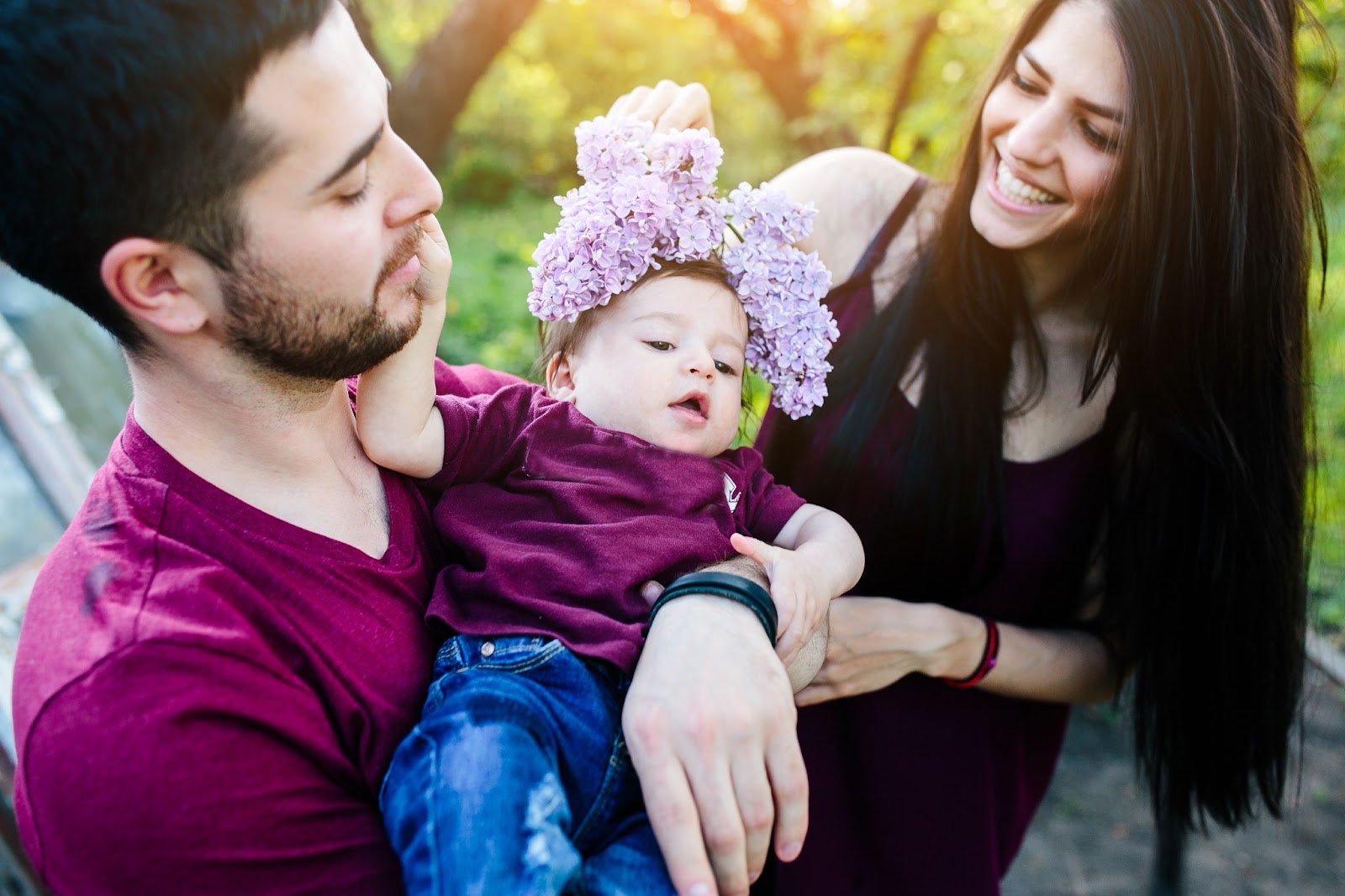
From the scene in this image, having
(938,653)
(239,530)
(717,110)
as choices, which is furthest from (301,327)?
(717,110)

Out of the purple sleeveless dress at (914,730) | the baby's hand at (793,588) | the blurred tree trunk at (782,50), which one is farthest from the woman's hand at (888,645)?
the blurred tree trunk at (782,50)

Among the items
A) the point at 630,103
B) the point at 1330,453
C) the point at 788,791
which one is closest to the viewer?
the point at 788,791

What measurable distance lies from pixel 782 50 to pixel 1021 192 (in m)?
5.92

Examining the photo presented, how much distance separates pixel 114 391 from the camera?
3.70 metres

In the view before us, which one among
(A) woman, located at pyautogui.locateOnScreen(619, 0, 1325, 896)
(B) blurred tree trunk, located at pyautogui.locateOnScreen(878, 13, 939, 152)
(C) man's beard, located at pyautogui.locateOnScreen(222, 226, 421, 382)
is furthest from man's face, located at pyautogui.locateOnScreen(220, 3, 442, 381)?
(B) blurred tree trunk, located at pyautogui.locateOnScreen(878, 13, 939, 152)

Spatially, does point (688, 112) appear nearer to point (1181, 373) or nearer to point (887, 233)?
point (887, 233)

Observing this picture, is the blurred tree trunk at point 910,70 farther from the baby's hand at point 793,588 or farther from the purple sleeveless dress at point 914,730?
the baby's hand at point 793,588

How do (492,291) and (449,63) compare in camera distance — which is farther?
(492,291)

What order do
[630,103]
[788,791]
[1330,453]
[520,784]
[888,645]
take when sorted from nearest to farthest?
[520,784] < [788,791] < [888,645] < [630,103] < [1330,453]

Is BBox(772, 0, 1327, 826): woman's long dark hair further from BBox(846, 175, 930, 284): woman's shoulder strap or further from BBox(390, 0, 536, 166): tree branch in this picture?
BBox(390, 0, 536, 166): tree branch

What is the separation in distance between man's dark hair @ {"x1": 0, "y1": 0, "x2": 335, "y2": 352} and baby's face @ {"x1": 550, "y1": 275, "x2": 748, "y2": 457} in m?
0.72

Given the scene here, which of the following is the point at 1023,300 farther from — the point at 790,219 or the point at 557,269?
the point at 557,269

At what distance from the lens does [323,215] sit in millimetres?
1235

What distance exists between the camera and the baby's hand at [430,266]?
1.52m
